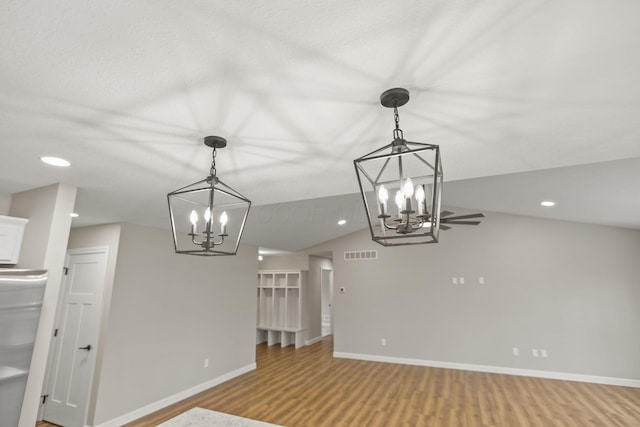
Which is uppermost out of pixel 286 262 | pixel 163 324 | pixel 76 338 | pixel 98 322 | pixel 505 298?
pixel 286 262

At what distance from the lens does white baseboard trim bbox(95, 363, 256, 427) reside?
3.54 metres

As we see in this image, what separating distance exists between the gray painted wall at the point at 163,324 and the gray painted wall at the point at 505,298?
295 centimetres

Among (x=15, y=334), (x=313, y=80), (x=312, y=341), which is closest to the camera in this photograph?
(x=313, y=80)

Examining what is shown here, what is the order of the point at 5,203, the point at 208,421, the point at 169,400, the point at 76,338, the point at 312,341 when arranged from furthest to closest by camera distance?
the point at 312,341
the point at 169,400
the point at 76,338
the point at 5,203
the point at 208,421

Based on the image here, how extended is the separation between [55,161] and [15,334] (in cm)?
111

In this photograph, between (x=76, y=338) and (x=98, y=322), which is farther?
(x=76, y=338)

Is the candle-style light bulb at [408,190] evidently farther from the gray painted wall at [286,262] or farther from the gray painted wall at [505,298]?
the gray painted wall at [286,262]

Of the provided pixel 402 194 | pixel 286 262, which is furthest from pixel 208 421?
pixel 286 262

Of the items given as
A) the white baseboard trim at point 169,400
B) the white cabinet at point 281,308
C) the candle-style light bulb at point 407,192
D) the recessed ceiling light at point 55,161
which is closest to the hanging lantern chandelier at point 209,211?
the recessed ceiling light at point 55,161

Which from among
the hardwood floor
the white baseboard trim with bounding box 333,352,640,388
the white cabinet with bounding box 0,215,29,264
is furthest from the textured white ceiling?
the white baseboard trim with bounding box 333,352,640,388

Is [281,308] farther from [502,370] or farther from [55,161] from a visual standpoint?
[55,161]

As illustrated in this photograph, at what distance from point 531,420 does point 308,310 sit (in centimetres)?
538

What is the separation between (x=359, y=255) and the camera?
7.32 meters

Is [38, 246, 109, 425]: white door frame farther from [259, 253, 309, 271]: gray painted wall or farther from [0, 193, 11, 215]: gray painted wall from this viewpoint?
[259, 253, 309, 271]: gray painted wall
